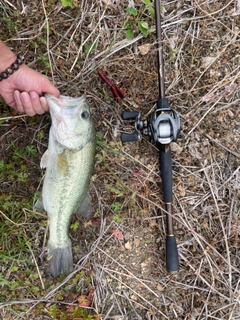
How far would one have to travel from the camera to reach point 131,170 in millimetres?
3541

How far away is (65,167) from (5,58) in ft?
3.34

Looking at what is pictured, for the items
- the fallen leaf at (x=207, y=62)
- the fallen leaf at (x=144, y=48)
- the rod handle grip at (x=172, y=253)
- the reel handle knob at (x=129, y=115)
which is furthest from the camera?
the fallen leaf at (x=207, y=62)

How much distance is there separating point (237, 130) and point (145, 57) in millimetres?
1194

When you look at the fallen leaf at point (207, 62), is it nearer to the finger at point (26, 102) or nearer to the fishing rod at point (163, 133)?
the fishing rod at point (163, 133)

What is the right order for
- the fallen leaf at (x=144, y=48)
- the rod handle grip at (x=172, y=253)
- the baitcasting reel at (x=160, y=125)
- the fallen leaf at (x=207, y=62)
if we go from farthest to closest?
the fallen leaf at (x=207, y=62) → the fallen leaf at (x=144, y=48) → the rod handle grip at (x=172, y=253) → the baitcasting reel at (x=160, y=125)

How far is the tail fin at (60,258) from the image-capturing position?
3275 mm

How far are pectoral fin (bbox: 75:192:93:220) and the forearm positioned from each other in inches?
51.1

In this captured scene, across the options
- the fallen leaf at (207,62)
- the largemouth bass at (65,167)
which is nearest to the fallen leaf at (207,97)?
the fallen leaf at (207,62)

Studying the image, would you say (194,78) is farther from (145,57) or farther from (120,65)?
(120,65)

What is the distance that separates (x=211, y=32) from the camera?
3.64 metres

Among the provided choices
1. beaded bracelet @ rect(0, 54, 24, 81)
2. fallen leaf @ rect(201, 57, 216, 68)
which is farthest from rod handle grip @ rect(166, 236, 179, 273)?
beaded bracelet @ rect(0, 54, 24, 81)

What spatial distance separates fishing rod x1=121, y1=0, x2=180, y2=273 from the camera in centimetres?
305

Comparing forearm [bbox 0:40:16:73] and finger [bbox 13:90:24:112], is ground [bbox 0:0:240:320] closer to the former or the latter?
finger [bbox 13:90:24:112]

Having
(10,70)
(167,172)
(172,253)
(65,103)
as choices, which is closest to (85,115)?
(65,103)
